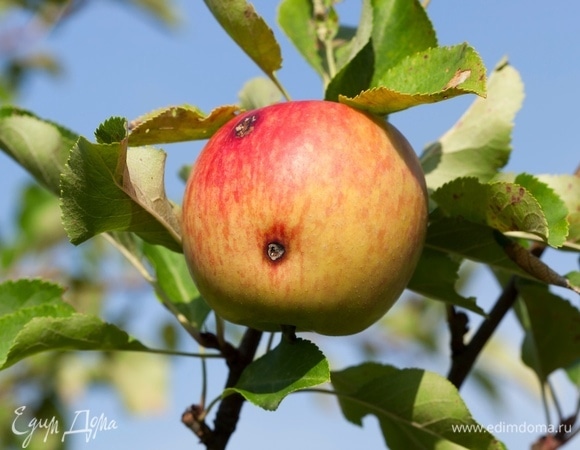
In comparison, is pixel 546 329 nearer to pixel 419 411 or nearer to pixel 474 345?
pixel 474 345

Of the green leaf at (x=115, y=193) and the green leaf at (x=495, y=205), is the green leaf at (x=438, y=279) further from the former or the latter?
the green leaf at (x=115, y=193)

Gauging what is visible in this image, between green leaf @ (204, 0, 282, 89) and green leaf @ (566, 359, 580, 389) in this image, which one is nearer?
green leaf @ (204, 0, 282, 89)

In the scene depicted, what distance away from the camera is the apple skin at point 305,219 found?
857 mm

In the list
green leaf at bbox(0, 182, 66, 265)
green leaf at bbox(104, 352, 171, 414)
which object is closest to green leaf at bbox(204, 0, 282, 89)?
green leaf at bbox(0, 182, 66, 265)

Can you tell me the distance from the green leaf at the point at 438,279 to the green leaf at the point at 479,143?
116mm

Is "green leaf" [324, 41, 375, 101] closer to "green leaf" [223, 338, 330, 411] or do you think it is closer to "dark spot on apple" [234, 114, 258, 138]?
"dark spot on apple" [234, 114, 258, 138]

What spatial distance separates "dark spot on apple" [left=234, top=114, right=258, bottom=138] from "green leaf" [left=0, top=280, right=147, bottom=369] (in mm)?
309

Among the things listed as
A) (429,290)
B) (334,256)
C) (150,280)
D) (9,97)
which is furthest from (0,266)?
(334,256)

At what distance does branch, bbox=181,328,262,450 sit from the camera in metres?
1.10

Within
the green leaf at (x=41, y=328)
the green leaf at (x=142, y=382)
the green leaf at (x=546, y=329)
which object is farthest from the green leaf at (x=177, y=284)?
the green leaf at (x=142, y=382)

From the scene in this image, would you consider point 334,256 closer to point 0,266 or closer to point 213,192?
point 213,192

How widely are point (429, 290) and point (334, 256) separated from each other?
31cm

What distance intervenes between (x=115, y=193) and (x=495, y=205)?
0.41m

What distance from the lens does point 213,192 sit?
90 cm
